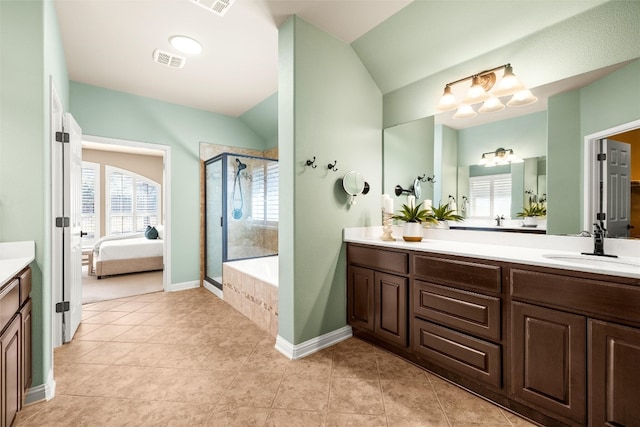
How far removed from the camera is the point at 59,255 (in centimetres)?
227

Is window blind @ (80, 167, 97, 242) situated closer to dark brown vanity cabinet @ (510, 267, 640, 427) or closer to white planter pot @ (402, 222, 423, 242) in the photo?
white planter pot @ (402, 222, 423, 242)

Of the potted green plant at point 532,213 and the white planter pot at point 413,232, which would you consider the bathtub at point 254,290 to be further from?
the potted green plant at point 532,213

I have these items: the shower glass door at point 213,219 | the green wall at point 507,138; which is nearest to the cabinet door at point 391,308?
the green wall at point 507,138

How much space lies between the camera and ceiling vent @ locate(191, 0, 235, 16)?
78.9 inches

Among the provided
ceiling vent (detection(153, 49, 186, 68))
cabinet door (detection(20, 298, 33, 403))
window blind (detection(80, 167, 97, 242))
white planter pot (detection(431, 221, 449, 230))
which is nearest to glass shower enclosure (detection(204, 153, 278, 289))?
ceiling vent (detection(153, 49, 186, 68))

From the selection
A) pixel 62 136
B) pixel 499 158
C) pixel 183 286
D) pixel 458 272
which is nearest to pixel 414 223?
pixel 458 272

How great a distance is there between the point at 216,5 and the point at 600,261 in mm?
2935

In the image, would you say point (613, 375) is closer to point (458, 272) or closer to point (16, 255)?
point (458, 272)

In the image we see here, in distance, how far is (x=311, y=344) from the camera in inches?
88.0

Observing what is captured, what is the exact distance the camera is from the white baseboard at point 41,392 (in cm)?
163

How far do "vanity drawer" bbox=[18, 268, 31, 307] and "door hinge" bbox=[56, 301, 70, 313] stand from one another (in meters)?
1.02

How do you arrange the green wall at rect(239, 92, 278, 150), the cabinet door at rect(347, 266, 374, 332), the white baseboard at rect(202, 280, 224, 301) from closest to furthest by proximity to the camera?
the cabinet door at rect(347, 266, 374, 332) < the white baseboard at rect(202, 280, 224, 301) < the green wall at rect(239, 92, 278, 150)

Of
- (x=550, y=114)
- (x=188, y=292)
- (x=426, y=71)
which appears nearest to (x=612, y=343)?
(x=550, y=114)

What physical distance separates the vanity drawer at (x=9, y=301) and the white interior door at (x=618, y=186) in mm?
3129
